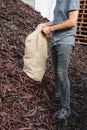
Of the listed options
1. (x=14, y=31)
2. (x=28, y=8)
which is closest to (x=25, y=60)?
(x=14, y=31)

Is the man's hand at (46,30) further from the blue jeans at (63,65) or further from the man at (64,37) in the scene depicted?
the blue jeans at (63,65)

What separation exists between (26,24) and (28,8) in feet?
5.88

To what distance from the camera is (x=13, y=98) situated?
220 inches

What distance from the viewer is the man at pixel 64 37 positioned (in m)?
5.17

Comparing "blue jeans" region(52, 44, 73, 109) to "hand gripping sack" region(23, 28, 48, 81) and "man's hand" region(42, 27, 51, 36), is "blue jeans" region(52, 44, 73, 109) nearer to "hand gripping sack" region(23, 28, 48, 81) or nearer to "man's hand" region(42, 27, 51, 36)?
"man's hand" region(42, 27, 51, 36)

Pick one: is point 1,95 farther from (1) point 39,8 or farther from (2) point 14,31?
(1) point 39,8

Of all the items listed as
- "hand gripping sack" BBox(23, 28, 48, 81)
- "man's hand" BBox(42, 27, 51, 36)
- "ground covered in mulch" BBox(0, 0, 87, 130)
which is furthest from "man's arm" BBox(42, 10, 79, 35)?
"ground covered in mulch" BBox(0, 0, 87, 130)

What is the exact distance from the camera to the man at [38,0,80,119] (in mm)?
5172

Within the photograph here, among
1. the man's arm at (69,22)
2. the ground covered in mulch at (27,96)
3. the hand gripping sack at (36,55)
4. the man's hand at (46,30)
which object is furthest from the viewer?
the hand gripping sack at (36,55)

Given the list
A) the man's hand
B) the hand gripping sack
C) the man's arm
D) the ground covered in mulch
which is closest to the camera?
the man's arm

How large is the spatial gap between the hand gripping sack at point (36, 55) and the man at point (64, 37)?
17.5 inches

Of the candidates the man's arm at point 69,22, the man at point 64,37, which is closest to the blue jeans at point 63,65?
the man at point 64,37

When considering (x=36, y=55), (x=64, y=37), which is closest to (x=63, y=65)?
(x=64, y=37)

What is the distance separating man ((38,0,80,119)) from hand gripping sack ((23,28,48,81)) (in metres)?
0.44
